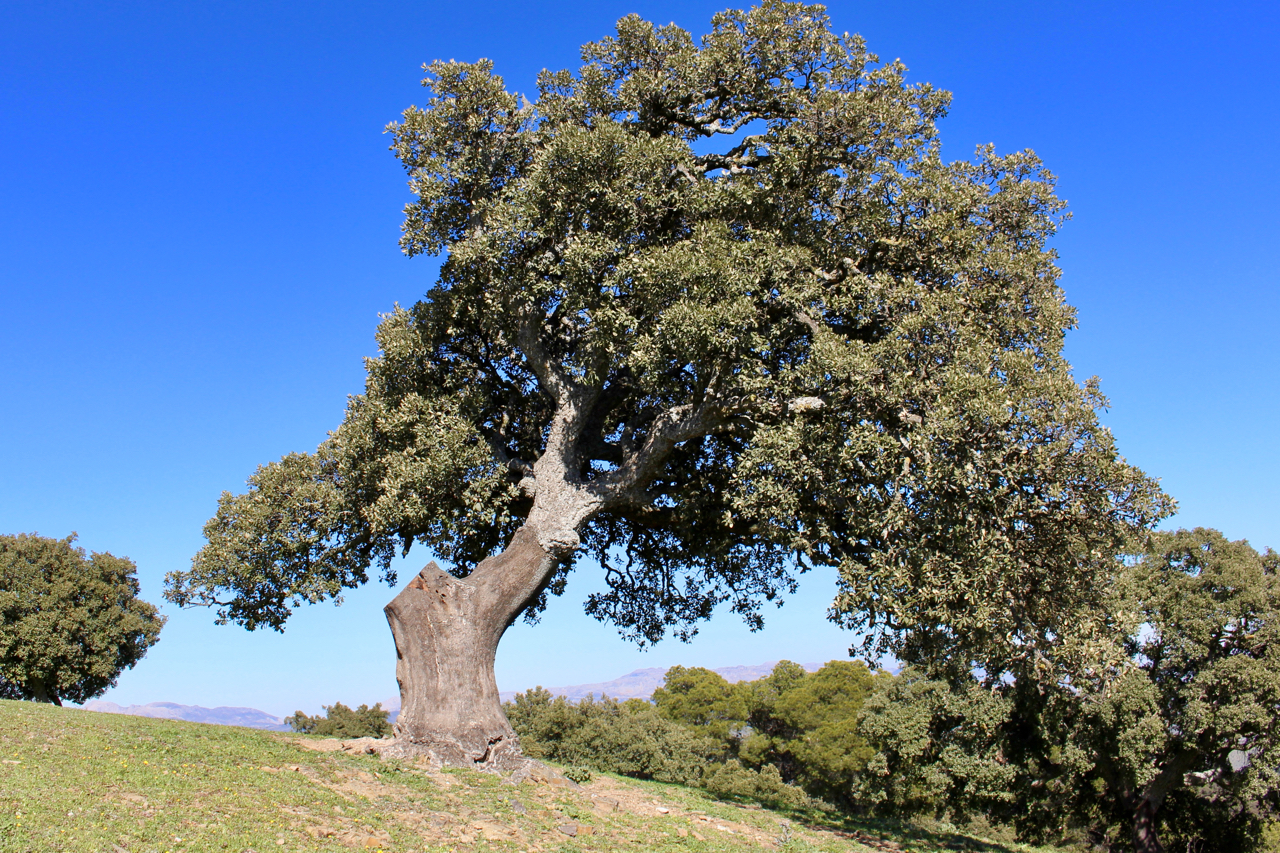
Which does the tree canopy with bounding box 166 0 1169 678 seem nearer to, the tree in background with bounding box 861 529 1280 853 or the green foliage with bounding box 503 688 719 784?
the tree in background with bounding box 861 529 1280 853

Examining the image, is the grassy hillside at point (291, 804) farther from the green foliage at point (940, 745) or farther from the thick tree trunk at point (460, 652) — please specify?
the green foliage at point (940, 745)

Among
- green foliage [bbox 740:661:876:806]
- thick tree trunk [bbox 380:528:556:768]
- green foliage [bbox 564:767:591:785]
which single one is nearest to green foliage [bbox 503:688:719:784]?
green foliage [bbox 740:661:876:806]

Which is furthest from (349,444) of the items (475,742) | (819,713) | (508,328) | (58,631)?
(819,713)

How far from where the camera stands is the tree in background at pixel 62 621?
3812cm

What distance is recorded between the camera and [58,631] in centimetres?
3906

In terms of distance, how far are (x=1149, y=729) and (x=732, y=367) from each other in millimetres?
25419

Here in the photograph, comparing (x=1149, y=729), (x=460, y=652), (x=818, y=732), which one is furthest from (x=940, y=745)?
(x=460, y=652)

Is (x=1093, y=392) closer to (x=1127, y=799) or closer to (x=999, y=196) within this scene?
(x=999, y=196)

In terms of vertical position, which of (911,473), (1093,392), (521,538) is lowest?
(521,538)

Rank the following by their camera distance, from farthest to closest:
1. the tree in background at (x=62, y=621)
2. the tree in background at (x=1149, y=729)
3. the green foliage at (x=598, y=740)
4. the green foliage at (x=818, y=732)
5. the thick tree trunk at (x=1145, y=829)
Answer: the green foliage at (x=818, y=732)
the green foliage at (x=598, y=740)
the tree in background at (x=62, y=621)
the thick tree trunk at (x=1145, y=829)
the tree in background at (x=1149, y=729)

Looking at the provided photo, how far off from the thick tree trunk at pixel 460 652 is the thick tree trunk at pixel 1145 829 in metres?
31.7

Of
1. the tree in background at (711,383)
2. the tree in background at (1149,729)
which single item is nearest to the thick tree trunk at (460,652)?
the tree in background at (711,383)

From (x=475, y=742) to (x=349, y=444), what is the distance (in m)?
7.93

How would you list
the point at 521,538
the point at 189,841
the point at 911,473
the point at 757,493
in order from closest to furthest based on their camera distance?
the point at 189,841 → the point at 911,473 → the point at 757,493 → the point at 521,538
